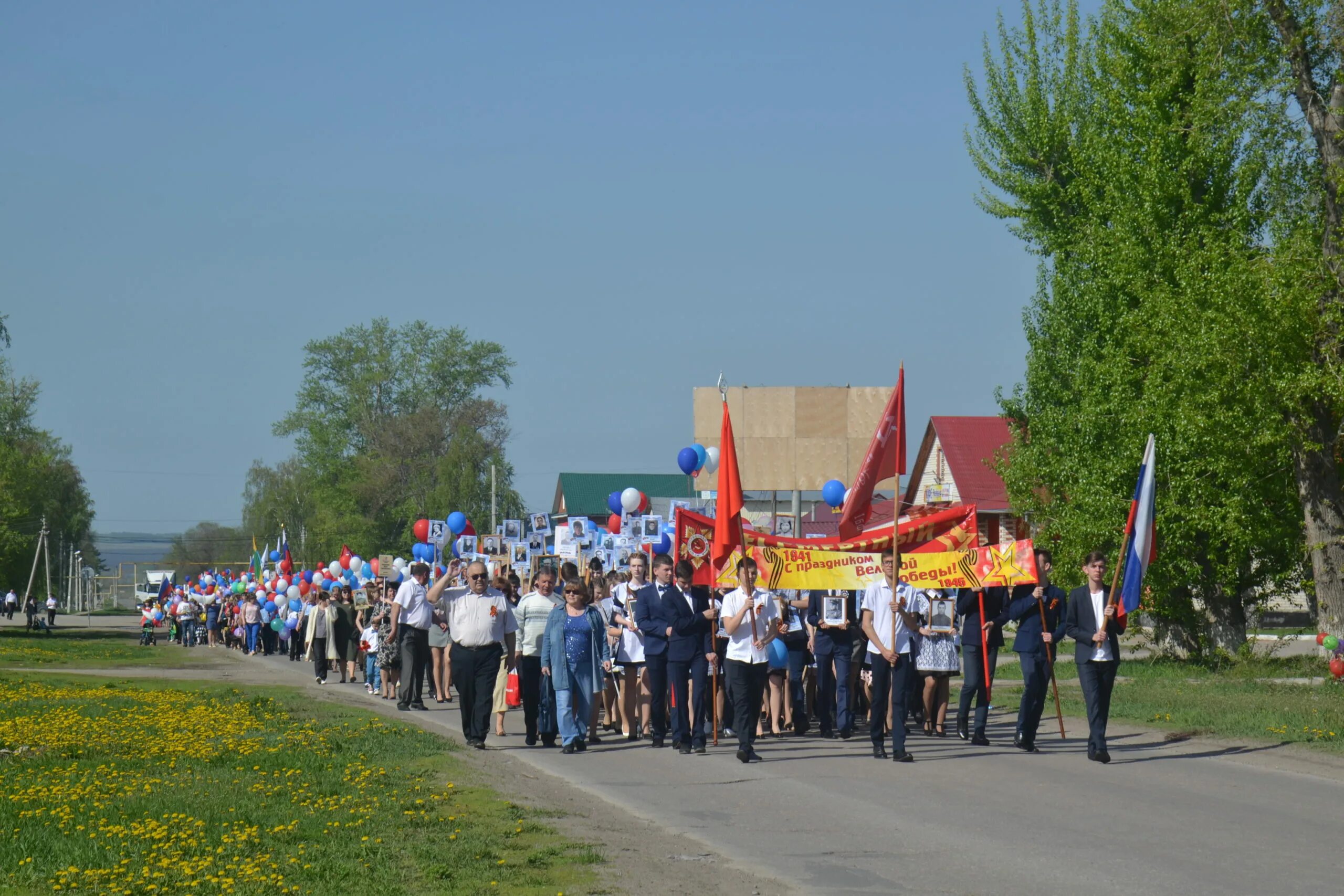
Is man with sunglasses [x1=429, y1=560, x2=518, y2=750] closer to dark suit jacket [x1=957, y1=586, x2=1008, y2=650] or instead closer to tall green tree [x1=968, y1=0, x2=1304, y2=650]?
dark suit jacket [x1=957, y1=586, x2=1008, y2=650]

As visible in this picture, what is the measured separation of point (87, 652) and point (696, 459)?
21.3 m

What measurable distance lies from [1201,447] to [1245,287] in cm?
329

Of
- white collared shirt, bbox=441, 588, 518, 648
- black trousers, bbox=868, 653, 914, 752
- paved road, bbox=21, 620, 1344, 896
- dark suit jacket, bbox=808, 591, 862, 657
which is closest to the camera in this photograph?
paved road, bbox=21, 620, 1344, 896

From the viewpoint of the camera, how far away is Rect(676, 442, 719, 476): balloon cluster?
28578mm

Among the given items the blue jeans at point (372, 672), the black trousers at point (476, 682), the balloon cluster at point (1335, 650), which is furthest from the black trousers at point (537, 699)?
the balloon cluster at point (1335, 650)

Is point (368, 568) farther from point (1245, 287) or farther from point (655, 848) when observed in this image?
point (655, 848)

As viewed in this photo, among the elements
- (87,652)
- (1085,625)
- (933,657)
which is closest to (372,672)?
(933,657)

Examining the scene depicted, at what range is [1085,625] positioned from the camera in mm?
13750

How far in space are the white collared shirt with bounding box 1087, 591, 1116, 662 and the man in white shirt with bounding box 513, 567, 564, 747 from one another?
5294 mm

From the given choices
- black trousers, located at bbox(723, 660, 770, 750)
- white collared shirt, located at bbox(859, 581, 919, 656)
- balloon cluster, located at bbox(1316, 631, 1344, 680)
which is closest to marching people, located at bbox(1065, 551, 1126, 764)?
white collared shirt, located at bbox(859, 581, 919, 656)

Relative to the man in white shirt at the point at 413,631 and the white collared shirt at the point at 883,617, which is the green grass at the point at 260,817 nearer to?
the man in white shirt at the point at 413,631

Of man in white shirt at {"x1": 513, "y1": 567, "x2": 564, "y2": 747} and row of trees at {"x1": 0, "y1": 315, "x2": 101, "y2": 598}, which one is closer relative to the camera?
man in white shirt at {"x1": 513, "y1": 567, "x2": 564, "y2": 747}

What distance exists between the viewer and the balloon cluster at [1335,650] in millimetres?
21203

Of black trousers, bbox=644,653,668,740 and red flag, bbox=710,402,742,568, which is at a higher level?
red flag, bbox=710,402,742,568
